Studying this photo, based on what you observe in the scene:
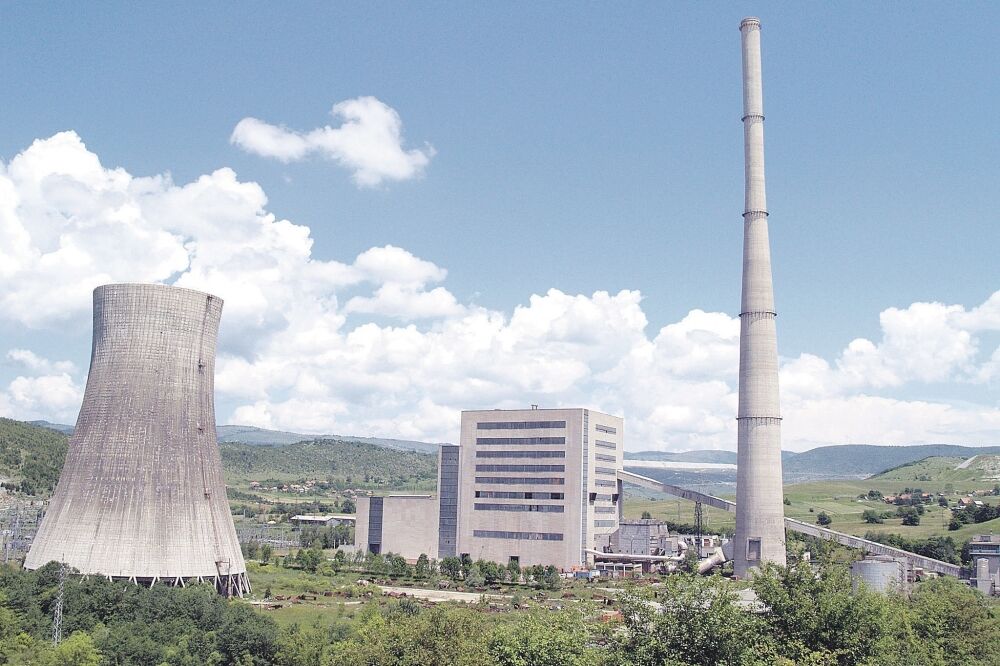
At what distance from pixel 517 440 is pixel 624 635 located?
6312 centimetres

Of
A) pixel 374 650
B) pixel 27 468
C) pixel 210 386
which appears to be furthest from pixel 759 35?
pixel 27 468

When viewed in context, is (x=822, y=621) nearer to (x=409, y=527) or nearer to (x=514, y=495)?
(x=514, y=495)

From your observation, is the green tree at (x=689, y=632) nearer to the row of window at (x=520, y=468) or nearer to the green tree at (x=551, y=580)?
the green tree at (x=551, y=580)

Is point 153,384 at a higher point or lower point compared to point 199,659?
higher

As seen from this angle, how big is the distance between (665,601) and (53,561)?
123 ft

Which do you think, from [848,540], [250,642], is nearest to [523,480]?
[848,540]

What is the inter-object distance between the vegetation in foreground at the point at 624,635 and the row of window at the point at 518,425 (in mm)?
46637

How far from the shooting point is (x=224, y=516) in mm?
54312

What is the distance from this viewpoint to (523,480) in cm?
9000

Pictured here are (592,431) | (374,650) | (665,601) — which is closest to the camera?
(665,601)

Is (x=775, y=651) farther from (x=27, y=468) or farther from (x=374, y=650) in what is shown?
(x=27, y=468)

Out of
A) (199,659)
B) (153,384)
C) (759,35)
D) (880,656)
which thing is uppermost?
(759,35)

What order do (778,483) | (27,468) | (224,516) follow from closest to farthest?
(224,516), (778,483), (27,468)

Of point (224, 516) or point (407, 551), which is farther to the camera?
point (407, 551)
